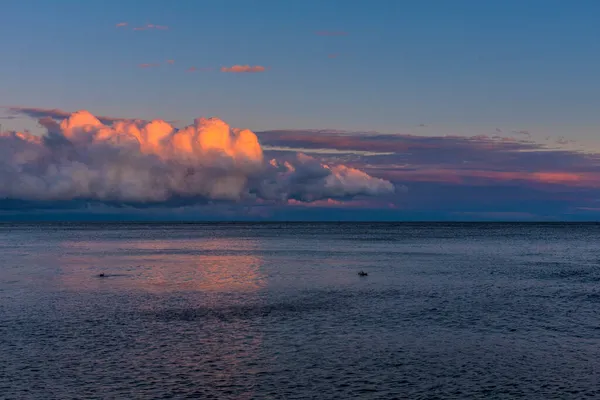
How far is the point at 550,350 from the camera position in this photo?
133 feet

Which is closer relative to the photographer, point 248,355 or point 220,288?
point 248,355

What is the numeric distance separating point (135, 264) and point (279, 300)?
54805 mm

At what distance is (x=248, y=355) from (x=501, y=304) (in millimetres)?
31304

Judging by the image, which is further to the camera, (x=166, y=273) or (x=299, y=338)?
(x=166, y=273)

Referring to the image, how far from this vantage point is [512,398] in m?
31.2

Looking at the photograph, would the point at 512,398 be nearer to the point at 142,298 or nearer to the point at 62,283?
the point at 142,298

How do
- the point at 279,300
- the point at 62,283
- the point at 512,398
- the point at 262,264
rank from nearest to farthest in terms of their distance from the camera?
the point at 512,398
the point at 279,300
the point at 62,283
the point at 262,264

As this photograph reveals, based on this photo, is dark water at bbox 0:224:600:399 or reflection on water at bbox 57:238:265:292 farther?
reflection on water at bbox 57:238:265:292

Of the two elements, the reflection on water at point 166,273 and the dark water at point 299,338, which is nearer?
the dark water at point 299,338

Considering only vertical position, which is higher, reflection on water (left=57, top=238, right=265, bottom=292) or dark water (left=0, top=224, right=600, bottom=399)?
dark water (left=0, top=224, right=600, bottom=399)

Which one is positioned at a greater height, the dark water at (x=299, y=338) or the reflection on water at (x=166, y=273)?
the dark water at (x=299, y=338)

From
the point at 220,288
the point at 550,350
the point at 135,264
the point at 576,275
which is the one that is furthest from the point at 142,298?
the point at 576,275


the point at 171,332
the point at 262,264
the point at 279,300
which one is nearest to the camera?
the point at 171,332

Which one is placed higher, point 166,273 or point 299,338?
point 299,338
